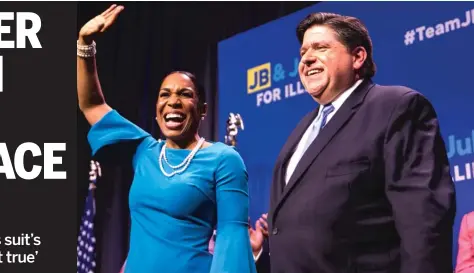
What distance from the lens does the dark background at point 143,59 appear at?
5016mm

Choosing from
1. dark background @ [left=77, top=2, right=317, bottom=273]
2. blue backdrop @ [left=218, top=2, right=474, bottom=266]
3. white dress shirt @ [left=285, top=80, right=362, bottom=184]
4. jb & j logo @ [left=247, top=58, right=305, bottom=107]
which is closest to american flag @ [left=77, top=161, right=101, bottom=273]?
dark background @ [left=77, top=2, right=317, bottom=273]

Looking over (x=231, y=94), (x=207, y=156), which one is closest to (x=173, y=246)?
(x=207, y=156)

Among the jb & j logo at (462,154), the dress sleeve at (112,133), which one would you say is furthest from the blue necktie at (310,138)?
the jb & j logo at (462,154)

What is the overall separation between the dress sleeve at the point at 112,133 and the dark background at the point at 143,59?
2527 millimetres

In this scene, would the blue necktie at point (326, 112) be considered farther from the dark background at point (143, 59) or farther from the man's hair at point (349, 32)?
the dark background at point (143, 59)

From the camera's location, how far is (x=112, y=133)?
7.66ft

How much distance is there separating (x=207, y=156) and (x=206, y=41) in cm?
310

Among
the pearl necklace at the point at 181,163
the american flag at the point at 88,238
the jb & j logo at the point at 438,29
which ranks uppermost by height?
the jb & j logo at the point at 438,29

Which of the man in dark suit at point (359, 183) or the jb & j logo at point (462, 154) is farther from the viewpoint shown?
the jb & j logo at point (462, 154)

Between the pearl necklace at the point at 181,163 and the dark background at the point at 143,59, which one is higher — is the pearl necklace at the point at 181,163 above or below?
below

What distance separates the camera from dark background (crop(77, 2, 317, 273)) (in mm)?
5016

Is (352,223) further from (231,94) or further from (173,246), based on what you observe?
(231,94)

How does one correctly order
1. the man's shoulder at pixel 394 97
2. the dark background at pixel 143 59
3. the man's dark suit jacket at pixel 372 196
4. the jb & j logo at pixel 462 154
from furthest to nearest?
the dark background at pixel 143 59, the jb & j logo at pixel 462 154, the man's shoulder at pixel 394 97, the man's dark suit jacket at pixel 372 196

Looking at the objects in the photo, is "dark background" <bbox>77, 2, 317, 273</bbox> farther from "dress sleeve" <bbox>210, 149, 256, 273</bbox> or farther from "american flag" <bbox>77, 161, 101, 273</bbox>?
"dress sleeve" <bbox>210, 149, 256, 273</bbox>
